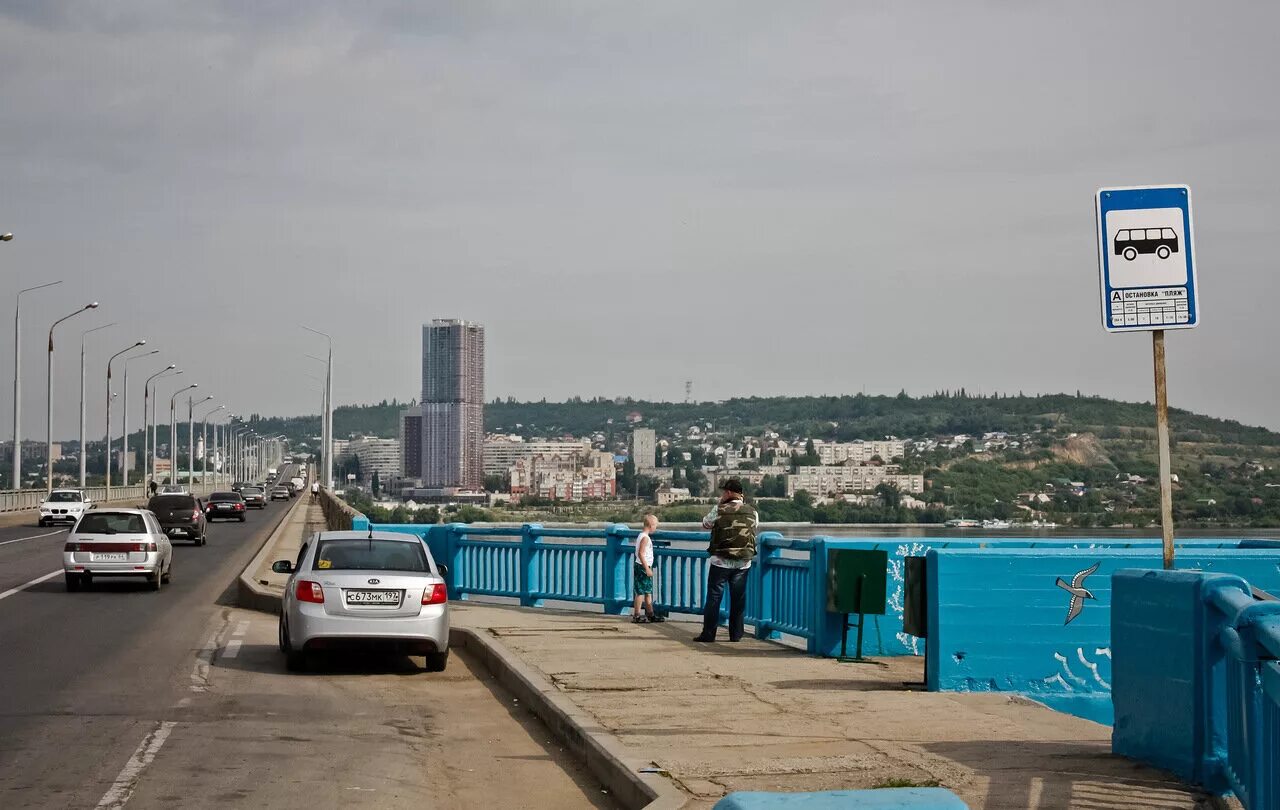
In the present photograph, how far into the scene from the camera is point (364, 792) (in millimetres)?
8695

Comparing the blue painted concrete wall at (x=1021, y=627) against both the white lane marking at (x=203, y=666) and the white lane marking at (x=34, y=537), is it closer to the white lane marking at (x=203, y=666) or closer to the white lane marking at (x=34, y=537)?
the white lane marking at (x=203, y=666)

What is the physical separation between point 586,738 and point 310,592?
595 centimetres

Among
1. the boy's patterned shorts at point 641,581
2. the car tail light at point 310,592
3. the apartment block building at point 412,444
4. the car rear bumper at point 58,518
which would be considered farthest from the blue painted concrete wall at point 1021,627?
the apartment block building at point 412,444

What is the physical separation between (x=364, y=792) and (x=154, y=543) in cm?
2093

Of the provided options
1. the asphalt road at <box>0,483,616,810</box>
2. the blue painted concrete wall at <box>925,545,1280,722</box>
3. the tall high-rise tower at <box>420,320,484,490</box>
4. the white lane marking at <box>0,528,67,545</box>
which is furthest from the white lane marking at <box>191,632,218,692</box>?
the tall high-rise tower at <box>420,320,484,490</box>

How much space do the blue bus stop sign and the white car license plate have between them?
28.0ft

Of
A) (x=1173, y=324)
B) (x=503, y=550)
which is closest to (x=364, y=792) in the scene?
(x=1173, y=324)

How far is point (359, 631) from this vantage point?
1479 cm

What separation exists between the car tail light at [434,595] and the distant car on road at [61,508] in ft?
166

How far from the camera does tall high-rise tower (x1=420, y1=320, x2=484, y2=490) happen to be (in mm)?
99531

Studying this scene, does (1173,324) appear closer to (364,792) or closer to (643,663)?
(364,792)

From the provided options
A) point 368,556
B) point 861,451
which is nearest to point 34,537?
point 861,451

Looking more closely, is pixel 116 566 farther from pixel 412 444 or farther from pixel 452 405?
pixel 412 444

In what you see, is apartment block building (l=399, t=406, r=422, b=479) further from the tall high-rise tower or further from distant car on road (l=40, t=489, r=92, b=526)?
distant car on road (l=40, t=489, r=92, b=526)
